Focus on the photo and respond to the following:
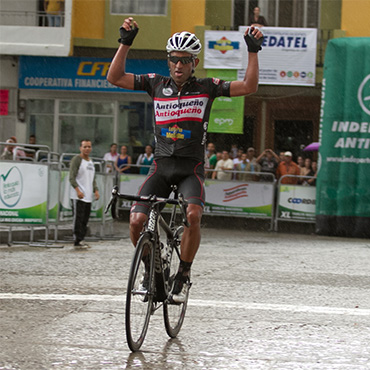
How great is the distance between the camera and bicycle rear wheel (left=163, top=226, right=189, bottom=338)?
19.0 feet

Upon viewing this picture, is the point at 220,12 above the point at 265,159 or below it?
above

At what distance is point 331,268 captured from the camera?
11.3 meters

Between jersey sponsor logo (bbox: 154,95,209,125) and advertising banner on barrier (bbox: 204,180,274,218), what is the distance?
46.4 feet

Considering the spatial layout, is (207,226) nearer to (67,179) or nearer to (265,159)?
(265,159)

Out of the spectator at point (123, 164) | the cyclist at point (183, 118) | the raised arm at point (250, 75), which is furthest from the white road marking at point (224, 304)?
the spectator at point (123, 164)

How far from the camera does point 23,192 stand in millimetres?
13195

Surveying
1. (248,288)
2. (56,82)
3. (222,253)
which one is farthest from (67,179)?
(56,82)

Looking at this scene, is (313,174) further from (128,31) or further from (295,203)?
(128,31)

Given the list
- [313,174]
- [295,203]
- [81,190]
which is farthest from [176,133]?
[313,174]

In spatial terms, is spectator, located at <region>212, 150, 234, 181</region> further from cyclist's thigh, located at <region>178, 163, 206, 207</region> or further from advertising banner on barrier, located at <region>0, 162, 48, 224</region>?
cyclist's thigh, located at <region>178, 163, 206, 207</region>

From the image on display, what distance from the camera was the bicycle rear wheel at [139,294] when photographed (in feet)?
16.6

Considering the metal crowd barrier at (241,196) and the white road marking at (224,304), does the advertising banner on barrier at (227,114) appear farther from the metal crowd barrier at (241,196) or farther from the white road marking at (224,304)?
the white road marking at (224,304)

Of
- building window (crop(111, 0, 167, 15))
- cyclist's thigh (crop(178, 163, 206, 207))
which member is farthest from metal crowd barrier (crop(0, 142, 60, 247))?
building window (crop(111, 0, 167, 15))

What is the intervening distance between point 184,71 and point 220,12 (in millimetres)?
19995
